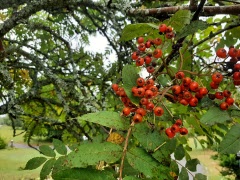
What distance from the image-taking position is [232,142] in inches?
29.4

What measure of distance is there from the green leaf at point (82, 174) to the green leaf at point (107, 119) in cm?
11

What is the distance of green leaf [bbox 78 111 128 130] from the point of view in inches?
28.2

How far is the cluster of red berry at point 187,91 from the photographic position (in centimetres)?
88

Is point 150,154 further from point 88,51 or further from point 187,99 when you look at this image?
point 88,51

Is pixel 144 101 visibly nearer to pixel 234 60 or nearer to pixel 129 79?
pixel 129 79

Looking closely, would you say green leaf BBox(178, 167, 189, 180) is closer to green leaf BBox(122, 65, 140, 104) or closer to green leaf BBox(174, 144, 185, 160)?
green leaf BBox(174, 144, 185, 160)

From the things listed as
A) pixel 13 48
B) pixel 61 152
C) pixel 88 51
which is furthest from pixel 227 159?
pixel 61 152

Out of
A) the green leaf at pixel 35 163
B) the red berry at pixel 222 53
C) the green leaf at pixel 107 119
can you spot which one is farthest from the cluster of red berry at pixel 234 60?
the green leaf at pixel 35 163

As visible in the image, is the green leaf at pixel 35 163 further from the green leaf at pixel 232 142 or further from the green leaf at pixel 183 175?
the green leaf at pixel 232 142

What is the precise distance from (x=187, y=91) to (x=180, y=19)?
8.1 inches

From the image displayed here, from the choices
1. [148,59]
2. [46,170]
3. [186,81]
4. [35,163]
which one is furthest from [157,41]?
[35,163]

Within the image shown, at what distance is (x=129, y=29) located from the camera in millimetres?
914

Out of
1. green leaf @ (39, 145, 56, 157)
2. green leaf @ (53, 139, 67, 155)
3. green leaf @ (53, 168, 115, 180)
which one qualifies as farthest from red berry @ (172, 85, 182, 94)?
green leaf @ (39, 145, 56, 157)

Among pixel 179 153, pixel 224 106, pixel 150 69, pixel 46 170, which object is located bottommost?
pixel 46 170
